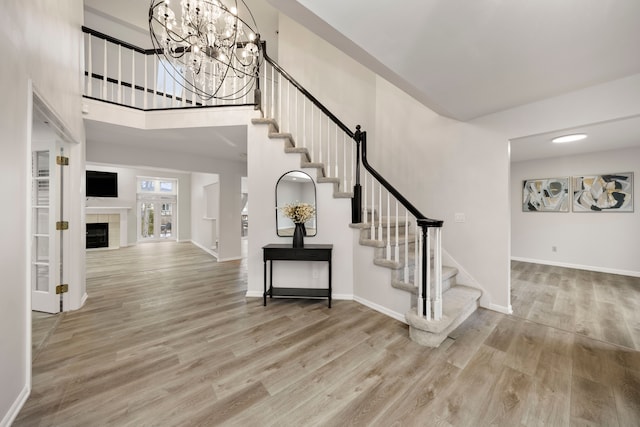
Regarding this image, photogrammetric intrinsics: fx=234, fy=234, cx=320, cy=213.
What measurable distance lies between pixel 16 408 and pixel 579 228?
7779 mm

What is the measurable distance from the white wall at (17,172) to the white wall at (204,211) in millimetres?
4837

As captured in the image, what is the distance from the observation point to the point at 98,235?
23.1 feet

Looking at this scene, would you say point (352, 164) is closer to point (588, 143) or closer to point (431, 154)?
point (431, 154)

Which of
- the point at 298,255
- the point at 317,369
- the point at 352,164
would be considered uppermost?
the point at 352,164

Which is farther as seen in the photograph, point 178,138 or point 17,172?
point 178,138

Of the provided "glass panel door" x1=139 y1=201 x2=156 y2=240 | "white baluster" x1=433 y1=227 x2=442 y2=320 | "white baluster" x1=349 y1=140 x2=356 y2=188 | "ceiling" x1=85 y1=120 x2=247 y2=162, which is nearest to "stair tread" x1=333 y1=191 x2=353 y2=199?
"white baluster" x1=349 y1=140 x2=356 y2=188

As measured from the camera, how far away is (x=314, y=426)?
1.32 meters

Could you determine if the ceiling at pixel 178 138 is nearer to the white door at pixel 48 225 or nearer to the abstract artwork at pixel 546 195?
the white door at pixel 48 225

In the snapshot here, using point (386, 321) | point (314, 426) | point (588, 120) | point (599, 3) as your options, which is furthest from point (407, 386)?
point (588, 120)

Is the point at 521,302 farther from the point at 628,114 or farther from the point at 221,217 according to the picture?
the point at 221,217

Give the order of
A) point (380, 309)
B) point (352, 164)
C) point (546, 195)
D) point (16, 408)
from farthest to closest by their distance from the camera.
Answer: point (546, 195)
point (352, 164)
point (380, 309)
point (16, 408)

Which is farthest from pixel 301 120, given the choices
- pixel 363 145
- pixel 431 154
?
pixel 431 154

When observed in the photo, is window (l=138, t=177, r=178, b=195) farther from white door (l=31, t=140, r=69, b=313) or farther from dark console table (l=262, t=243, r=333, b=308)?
dark console table (l=262, t=243, r=333, b=308)

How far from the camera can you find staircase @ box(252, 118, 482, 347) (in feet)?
6.95
